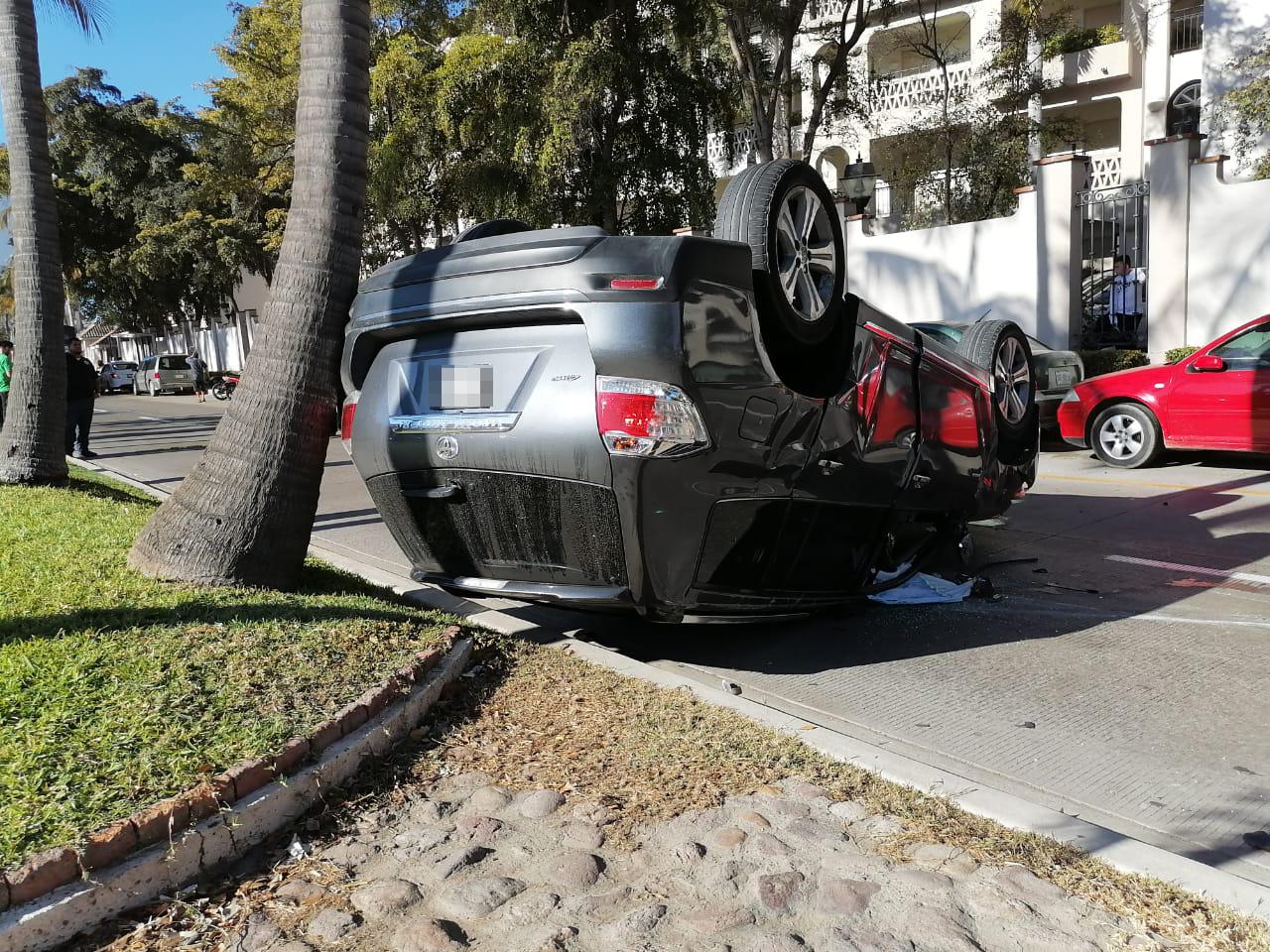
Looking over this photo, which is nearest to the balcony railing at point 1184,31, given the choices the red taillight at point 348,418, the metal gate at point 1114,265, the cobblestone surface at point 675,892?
the metal gate at point 1114,265

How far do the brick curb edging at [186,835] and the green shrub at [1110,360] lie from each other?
14192 mm

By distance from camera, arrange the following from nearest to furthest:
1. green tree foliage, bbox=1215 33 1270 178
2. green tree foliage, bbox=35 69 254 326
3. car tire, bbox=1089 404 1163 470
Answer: car tire, bbox=1089 404 1163 470 < green tree foliage, bbox=1215 33 1270 178 < green tree foliage, bbox=35 69 254 326

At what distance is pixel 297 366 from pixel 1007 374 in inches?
183

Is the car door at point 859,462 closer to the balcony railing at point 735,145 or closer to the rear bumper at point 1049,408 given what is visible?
the rear bumper at point 1049,408

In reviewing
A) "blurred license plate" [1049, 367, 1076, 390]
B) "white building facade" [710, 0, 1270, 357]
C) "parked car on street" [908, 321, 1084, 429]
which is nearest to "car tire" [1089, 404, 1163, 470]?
"parked car on street" [908, 321, 1084, 429]

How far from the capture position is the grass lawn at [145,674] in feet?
10.5

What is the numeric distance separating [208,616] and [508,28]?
54.9 feet

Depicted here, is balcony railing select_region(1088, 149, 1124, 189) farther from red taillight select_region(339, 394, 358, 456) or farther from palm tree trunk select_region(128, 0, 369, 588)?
red taillight select_region(339, 394, 358, 456)

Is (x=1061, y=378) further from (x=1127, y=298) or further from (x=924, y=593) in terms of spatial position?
(x=924, y=593)

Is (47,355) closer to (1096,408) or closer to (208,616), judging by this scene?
(208,616)

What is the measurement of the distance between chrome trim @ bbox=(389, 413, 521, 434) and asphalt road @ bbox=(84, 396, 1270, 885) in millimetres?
1611

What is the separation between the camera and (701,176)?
738 inches

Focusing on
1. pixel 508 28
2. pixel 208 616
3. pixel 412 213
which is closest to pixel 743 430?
pixel 208 616

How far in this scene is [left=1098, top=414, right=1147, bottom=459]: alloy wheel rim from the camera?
36.4 ft
